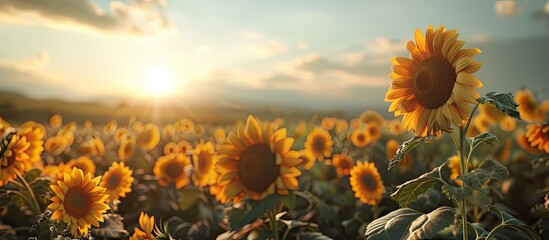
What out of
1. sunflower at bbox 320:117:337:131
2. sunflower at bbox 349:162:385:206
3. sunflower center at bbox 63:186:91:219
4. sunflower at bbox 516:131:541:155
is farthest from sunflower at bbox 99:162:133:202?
sunflower at bbox 320:117:337:131

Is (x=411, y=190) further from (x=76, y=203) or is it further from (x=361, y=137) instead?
(x=361, y=137)

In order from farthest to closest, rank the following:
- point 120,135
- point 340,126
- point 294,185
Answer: point 340,126 → point 120,135 → point 294,185

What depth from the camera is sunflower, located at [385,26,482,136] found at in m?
2.22

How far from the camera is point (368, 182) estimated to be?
4062 millimetres

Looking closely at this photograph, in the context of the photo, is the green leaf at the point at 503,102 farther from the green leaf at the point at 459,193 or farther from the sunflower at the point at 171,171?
the sunflower at the point at 171,171

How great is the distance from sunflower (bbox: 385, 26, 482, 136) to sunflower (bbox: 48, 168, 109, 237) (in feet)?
4.91

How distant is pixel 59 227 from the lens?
92.8 inches

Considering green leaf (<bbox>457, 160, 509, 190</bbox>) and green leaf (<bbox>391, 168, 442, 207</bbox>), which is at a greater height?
green leaf (<bbox>457, 160, 509, 190</bbox>)

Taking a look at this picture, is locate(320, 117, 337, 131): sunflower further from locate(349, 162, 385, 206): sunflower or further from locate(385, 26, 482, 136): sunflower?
locate(385, 26, 482, 136): sunflower

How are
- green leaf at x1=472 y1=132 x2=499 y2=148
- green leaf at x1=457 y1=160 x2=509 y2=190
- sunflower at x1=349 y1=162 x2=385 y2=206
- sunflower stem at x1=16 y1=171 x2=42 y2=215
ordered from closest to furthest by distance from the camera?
green leaf at x1=457 y1=160 x2=509 y2=190, green leaf at x1=472 y1=132 x2=499 y2=148, sunflower stem at x1=16 y1=171 x2=42 y2=215, sunflower at x1=349 y1=162 x2=385 y2=206

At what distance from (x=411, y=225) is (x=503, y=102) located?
0.67 meters

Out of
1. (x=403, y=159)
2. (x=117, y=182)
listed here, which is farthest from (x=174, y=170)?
(x=403, y=159)

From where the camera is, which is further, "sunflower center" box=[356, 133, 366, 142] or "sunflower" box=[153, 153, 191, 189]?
"sunflower center" box=[356, 133, 366, 142]

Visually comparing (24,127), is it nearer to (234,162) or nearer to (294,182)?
(234,162)
